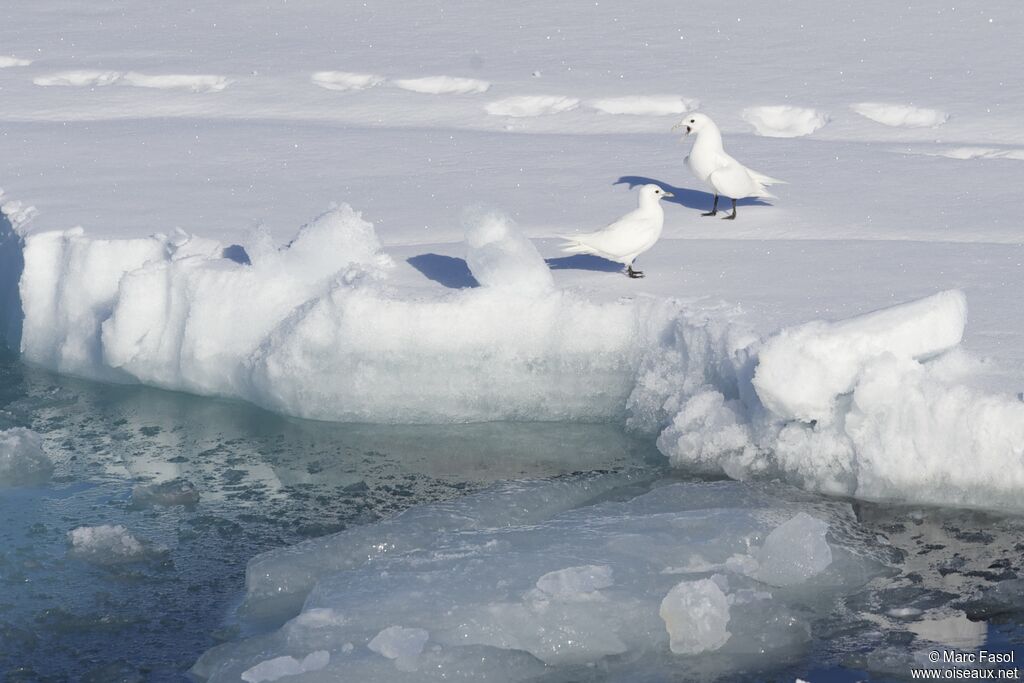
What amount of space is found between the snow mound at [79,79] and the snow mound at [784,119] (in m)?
6.34

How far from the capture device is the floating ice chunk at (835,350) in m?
6.20

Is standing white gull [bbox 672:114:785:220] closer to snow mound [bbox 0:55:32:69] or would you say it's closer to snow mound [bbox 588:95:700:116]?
snow mound [bbox 588:95:700:116]

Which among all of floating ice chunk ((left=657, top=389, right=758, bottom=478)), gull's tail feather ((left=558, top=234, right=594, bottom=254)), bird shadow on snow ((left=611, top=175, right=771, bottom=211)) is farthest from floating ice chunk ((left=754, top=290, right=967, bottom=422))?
bird shadow on snow ((left=611, top=175, right=771, bottom=211))

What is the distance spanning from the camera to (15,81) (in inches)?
539

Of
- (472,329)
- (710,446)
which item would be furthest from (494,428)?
(710,446)

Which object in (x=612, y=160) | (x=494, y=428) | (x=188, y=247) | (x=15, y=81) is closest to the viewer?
(x=494, y=428)

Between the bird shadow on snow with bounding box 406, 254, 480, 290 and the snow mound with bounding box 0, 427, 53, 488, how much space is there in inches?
90.9

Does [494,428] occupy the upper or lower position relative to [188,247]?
lower

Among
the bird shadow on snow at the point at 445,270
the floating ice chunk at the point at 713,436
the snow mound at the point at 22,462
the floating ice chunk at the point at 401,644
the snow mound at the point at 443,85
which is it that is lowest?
the floating ice chunk at the point at 401,644

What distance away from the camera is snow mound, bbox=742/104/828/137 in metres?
11.8

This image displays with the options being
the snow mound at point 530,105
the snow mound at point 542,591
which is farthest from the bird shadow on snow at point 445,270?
the snow mound at point 530,105

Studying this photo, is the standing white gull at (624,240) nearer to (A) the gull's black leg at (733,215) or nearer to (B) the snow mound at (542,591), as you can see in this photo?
(A) the gull's black leg at (733,215)

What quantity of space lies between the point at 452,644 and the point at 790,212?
504 cm

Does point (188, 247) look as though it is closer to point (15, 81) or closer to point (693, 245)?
point (693, 245)
